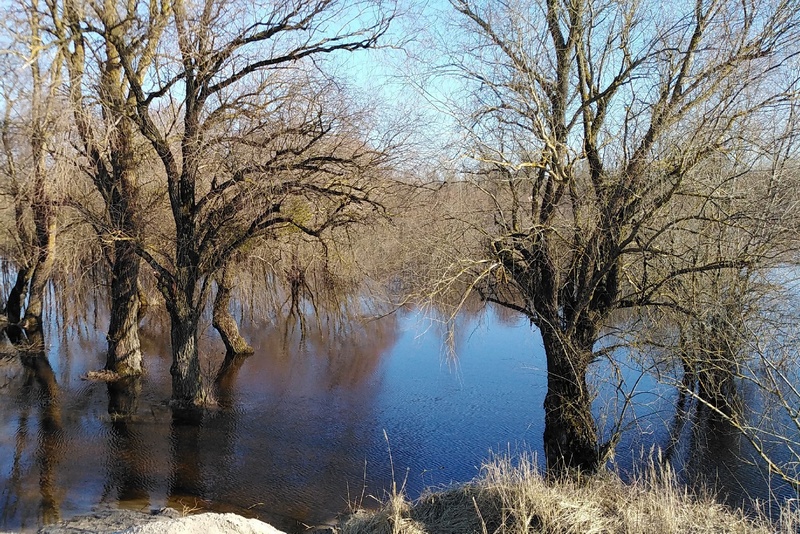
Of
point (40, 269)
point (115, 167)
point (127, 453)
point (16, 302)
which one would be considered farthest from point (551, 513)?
point (16, 302)

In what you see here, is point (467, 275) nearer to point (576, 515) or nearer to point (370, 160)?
point (370, 160)

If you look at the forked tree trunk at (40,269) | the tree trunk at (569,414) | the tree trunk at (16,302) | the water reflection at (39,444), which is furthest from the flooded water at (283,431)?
the tree trunk at (16,302)

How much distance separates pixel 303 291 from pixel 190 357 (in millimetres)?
5710

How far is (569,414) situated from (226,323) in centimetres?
984

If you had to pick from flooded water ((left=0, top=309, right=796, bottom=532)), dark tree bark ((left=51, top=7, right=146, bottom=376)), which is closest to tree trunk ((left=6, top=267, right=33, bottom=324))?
flooded water ((left=0, top=309, right=796, bottom=532))

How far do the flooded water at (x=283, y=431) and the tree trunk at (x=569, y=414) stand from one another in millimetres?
722

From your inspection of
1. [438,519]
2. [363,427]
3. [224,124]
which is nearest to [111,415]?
[363,427]

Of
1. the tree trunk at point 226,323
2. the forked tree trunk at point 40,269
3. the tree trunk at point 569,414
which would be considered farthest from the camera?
the tree trunk at point 226,323

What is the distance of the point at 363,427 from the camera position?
414 inches

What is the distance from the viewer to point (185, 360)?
10977 millimetres

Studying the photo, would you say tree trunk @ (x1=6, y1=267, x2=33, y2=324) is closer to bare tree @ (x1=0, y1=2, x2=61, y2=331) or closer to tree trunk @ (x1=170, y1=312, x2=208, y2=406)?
bare tree @ (x1=0, y1=2, x2=61, y2=331)

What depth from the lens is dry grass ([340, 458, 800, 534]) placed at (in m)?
4.80

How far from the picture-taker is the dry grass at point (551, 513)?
4801mm

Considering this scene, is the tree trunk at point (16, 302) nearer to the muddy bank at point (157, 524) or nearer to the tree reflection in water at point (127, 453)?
the tree reflection in water at point (127, 453)
